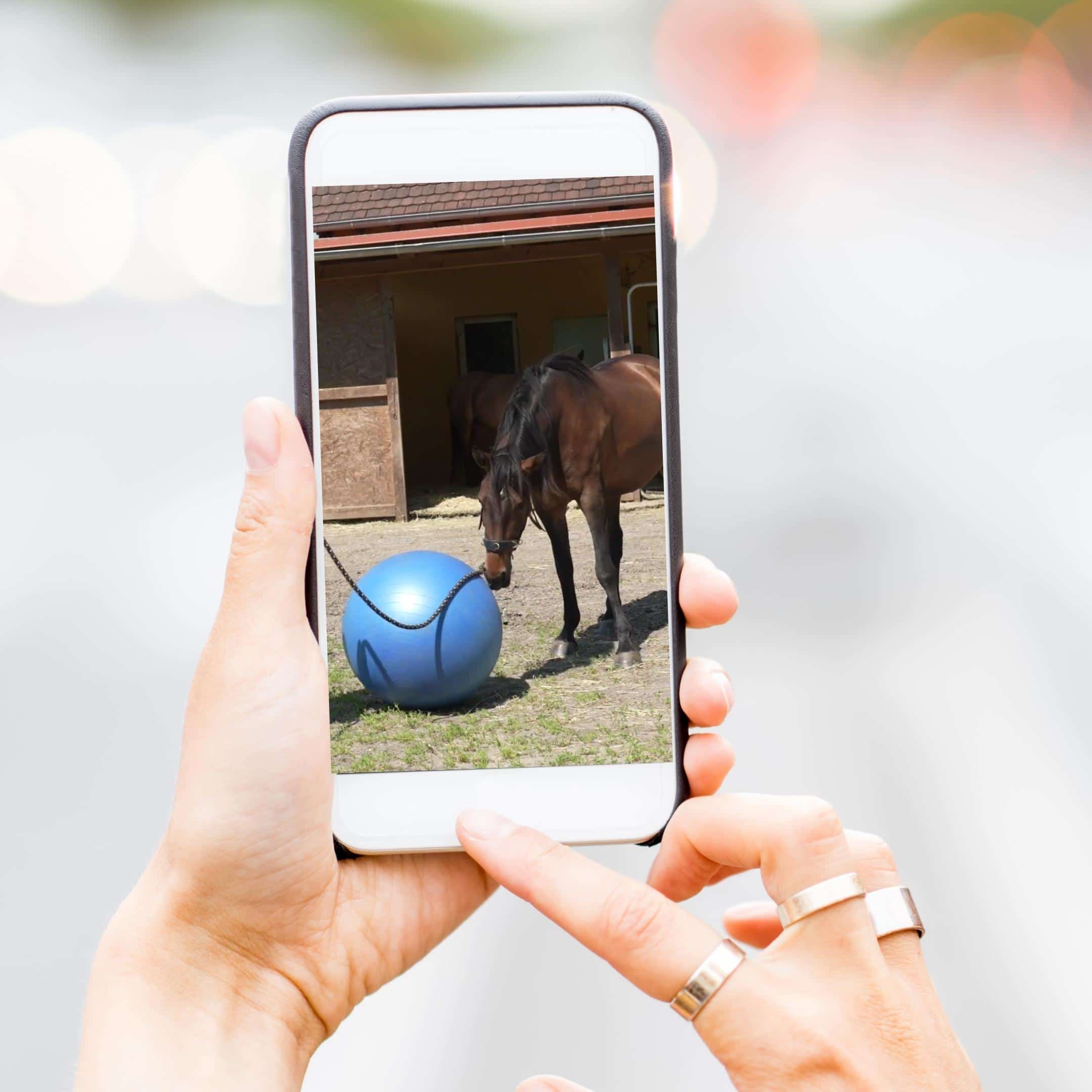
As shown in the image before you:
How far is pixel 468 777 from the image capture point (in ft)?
3.80

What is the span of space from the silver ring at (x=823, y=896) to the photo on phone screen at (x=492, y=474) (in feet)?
1.29

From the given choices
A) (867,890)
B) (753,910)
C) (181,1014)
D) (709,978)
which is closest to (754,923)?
(753,910)

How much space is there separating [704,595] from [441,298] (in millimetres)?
678

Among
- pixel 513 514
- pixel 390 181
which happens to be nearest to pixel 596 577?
pixel 513 514

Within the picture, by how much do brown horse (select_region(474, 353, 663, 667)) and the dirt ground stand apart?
2cm

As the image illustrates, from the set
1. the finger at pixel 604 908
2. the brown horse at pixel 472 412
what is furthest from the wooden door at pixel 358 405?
the finger at pixel 604 908

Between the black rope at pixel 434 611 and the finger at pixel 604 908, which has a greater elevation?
the black rope at pixel 434 611

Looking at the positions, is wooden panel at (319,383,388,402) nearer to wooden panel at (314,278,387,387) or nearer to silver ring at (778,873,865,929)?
wooden panel at (314,278,387,387)

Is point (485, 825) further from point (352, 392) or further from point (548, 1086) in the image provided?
point (352, 392)

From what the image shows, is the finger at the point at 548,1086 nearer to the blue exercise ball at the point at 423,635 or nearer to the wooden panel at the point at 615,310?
the blue exercise ball at the point at 423,635

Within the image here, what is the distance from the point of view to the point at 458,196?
119 centimetres

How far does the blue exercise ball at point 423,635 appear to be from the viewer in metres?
1.49

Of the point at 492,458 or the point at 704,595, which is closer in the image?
the point at 704,595

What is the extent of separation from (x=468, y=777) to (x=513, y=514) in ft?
1.66
